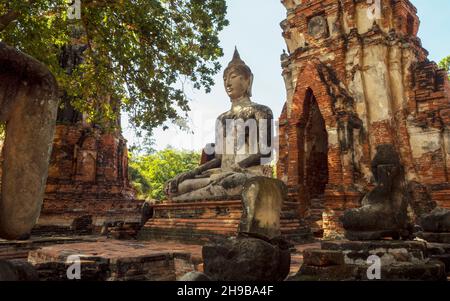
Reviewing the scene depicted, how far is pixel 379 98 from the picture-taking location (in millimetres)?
10672

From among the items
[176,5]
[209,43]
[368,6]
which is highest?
[368,6]

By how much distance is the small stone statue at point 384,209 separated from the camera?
3.59 metres

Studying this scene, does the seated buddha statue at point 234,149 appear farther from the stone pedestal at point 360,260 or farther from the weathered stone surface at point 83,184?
the weathered stone surface at point 83,184

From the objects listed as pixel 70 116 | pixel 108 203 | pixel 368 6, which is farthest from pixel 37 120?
pixel 70 116

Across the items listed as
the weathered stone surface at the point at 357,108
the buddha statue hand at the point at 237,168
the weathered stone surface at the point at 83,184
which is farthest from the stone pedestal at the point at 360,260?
the weathered stone surface at the point at 83,184

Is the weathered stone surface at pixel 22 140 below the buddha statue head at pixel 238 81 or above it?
below

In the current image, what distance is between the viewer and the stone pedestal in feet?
10.6

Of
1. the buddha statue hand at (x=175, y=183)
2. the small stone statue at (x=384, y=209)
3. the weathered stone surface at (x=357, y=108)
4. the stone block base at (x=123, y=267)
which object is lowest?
the stone block base at (x=123, y=267)

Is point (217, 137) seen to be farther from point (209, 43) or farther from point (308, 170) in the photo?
point (308, 170)

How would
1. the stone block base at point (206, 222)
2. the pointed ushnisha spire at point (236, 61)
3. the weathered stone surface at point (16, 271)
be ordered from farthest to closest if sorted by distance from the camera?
1. the pointed ushnisha spire at point (236, 61)
2. the stone block base at point (206, 222)
3. the weathered stone surface at point (16, 271)

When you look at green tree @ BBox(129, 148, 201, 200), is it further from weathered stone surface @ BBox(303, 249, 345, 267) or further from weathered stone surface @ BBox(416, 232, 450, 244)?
weathered stone surface @ BBox(303, 249, 345, 267)

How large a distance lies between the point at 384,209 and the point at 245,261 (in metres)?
1.56

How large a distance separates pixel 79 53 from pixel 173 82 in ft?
27.5

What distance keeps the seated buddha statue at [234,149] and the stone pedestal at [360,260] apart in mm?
3113
